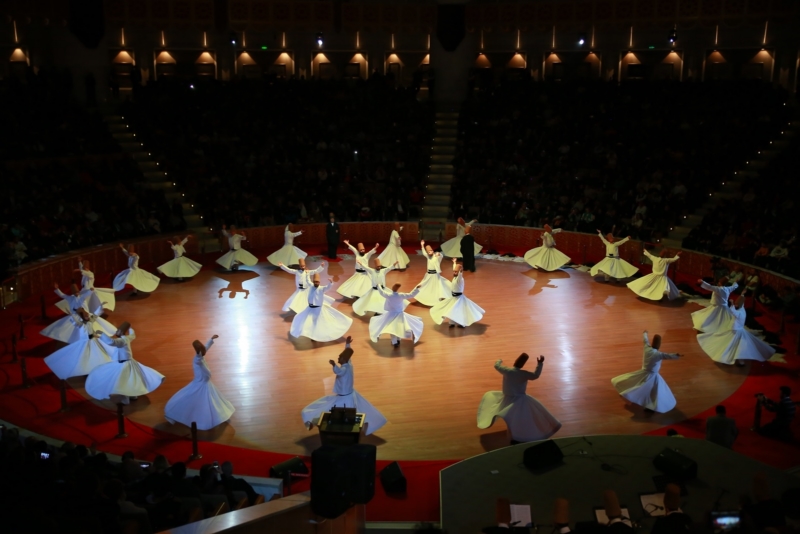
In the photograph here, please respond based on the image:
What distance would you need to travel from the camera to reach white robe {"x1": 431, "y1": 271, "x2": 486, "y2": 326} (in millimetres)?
14734

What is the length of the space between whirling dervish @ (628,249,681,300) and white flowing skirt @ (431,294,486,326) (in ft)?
13.7

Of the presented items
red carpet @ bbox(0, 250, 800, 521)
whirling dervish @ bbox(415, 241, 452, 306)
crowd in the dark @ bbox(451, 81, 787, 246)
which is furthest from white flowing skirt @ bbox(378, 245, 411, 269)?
red carpet @ bbox(0, 250, 800, 521)

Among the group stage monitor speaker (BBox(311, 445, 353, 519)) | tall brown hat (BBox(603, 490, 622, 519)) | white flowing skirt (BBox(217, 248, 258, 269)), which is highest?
stage monitor speaker (BBox(311, 445, 353, 519))

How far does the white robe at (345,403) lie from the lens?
31.9 ft

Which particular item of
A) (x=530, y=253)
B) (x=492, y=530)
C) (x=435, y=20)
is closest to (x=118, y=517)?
(x=492, y=530)

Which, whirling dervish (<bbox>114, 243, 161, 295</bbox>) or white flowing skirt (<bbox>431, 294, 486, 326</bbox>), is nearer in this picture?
white flowing skirt (<bbox>431, 294, 486, 326</bbox>)

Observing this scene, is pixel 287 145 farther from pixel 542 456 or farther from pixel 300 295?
pixel 542 456

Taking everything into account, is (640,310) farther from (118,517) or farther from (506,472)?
(118,517)

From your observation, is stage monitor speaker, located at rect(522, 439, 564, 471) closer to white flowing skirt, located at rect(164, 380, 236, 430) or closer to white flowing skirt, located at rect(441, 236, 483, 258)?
white flowing skirt, located at rect(164, 380, 236, 430)

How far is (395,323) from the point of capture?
13.8 m

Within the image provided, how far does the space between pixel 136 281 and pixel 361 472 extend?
44.0ft

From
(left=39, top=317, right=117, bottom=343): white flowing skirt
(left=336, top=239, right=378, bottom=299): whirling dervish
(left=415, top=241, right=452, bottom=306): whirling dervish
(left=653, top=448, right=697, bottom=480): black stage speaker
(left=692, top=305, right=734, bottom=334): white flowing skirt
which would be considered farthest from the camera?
(left=336, top=239, right=378, bottom=299): whirling dervish

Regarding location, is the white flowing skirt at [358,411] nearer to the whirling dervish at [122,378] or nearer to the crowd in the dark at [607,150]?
the whirling dervish at [122,378]

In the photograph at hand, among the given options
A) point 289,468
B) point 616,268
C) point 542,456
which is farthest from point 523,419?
point 616,268
